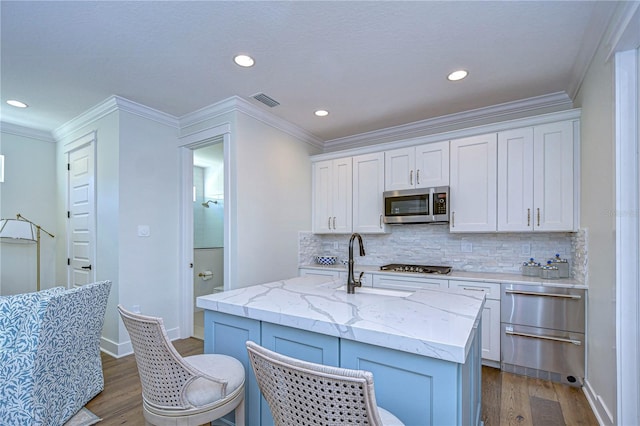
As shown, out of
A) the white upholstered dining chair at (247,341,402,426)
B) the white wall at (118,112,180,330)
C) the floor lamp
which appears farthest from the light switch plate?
the white upholstered dining chair at (247,341,402,426)

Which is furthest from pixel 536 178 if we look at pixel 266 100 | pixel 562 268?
pixel 266 100

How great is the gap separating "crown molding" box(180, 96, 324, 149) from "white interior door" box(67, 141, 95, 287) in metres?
1.19

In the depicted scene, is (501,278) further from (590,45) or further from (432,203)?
(590,45)

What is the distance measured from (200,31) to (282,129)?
183cm

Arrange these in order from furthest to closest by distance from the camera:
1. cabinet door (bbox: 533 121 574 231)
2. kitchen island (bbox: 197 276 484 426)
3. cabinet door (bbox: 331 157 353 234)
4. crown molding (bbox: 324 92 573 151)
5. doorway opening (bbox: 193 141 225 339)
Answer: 1. doorway opening (bbox: 193 141 225 339)
2. cabinet door (bbox: 331 157 353 234)
3. crown molding (bbox: 324 92 573 151)
4. cabinet door (bbox: 533 121 574 231)
5. kitchen island (bbox: 197 276 484 426)

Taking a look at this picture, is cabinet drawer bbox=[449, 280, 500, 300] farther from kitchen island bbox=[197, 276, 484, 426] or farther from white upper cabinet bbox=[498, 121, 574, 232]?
kitchen island bbox=[197, 276, 484, 426]

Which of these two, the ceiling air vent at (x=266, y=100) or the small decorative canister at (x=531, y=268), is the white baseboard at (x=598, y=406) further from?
the ceiling air vent at (x=266, y=100)

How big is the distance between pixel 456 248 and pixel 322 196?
1842 millimetres

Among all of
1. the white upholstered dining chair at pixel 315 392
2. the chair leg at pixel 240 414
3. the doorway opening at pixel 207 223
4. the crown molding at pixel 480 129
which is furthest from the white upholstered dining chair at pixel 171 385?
the doorway opening at pixel 207 223

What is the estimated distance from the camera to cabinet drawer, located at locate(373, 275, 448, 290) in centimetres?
315

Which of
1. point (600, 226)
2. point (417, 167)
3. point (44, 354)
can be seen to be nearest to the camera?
point (44, 354)

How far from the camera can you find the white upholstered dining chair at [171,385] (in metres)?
1.29

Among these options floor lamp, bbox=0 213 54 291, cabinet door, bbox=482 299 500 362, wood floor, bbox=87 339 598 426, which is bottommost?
wood floor, bbox=87 339 598 426

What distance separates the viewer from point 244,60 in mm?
2492
